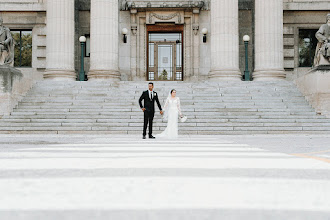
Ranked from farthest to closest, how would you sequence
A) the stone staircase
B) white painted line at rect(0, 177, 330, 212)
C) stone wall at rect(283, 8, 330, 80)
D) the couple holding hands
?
stone wall at rect(283, 8, 330, 80) → the stone staircase → the couple holding hands → white painted line at rect(0, 177, 330, 212)

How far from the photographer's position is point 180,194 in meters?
Result: 3.02

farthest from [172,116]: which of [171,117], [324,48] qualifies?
[324,48]

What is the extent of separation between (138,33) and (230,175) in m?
25.1

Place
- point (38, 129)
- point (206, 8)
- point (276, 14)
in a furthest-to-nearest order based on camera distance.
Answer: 1. point (206, 8)
2. point (276, 14)
3. point (38, 129)

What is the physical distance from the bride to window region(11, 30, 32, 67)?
61.3ft

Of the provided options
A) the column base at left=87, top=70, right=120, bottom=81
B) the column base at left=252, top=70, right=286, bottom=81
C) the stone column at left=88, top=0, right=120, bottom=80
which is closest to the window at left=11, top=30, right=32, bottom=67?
the stone column at left=88, top=0, right=120, bottom=80

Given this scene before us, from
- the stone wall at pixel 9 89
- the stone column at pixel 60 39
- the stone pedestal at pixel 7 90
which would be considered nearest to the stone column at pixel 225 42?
the stone column at pixel 60 39

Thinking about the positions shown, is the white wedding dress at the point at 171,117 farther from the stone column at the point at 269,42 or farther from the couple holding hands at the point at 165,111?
the stone column at the point at 269,42

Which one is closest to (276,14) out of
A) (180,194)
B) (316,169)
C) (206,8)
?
(206,8)

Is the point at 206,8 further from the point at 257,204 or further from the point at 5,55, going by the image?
the point at 257,204

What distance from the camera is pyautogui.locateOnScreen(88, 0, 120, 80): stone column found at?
75.8ft

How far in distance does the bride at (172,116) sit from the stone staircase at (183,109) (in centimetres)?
195

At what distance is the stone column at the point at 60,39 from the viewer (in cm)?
2362

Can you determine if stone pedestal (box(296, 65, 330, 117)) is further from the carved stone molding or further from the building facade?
the carved stone molding
